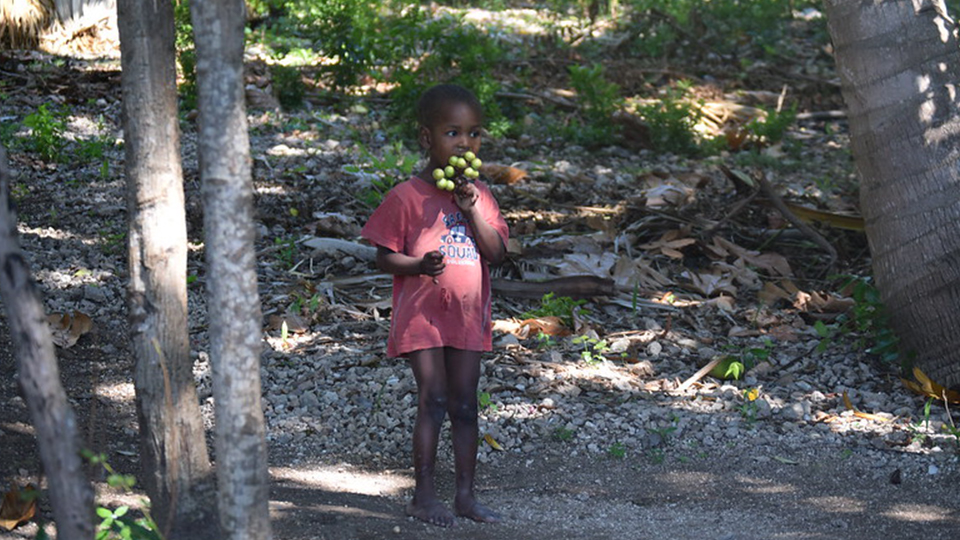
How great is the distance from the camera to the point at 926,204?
5.11m

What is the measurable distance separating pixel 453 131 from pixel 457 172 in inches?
5.9

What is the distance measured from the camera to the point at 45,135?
303 inches

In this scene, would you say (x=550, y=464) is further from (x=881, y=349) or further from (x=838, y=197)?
(x=838, y=197)

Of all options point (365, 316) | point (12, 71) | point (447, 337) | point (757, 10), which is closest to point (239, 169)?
point (447, 337)

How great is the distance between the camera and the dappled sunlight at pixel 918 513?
409 centimetres

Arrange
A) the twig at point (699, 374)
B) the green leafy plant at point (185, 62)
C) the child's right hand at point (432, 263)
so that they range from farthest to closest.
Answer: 1. the green leafy plant at point (185, 62)
2. the twig at point (699, 374)
3. the child's right hand at point (432, 263)

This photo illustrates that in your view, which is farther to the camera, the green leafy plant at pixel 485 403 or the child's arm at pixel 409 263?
the green leafy plant at pixel 485 403

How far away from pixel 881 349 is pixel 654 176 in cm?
329

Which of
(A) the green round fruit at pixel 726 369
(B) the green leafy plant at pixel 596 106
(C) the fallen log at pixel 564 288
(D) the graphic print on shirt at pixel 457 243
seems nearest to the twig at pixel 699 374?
(A) the green round fruit at pixel 726 369

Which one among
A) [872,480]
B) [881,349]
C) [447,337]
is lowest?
[872,480]

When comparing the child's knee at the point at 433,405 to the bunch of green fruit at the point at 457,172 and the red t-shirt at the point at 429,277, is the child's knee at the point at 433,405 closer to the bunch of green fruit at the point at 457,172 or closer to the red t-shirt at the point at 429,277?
the red t-shirt at the point at 429,277

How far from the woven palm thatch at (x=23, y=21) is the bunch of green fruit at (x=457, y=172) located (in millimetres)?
7246

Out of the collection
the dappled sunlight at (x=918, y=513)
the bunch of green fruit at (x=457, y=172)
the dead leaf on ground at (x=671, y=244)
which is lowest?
the dappled sunlight at (x=918, y=513)

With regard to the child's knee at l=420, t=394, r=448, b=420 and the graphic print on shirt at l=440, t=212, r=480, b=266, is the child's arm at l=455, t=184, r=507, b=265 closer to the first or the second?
the graphic print on shirt at l=440, t=212, r=480, b=266
